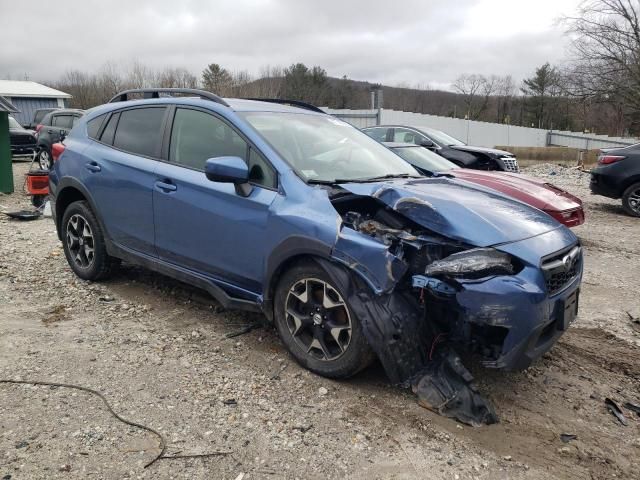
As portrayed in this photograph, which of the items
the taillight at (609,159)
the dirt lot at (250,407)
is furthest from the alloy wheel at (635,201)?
the dirt lot at (250,407)

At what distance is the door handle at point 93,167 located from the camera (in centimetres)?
466

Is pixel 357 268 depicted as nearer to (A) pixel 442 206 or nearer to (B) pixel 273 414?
(A) pixel 442 206

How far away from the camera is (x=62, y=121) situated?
587 inches

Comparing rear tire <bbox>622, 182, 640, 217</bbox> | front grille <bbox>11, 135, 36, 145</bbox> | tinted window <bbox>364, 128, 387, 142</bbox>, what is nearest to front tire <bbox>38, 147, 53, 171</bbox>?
front grille <bbox>11, 135, 36, 145</bbox>

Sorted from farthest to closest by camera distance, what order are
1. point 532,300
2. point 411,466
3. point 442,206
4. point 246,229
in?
point 246,229 → point 442,206 → point 532,300 → point 411,466

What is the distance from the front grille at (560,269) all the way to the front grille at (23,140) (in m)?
16.7

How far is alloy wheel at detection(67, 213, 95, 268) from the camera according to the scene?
4.95 meters

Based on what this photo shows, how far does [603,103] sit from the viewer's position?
3825cm

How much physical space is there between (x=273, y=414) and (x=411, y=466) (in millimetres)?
831

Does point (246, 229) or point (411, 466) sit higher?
point (246, 229)

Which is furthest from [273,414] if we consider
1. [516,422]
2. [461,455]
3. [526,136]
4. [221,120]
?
[526,136]

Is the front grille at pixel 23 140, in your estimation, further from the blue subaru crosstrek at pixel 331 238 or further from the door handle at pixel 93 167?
the blue subaru crosstrek at pixel 331 238

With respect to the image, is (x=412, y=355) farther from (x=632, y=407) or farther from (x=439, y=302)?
(x=632, y=407)

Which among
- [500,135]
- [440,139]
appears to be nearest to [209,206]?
[440,139]
